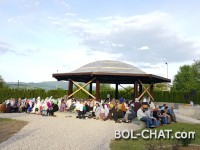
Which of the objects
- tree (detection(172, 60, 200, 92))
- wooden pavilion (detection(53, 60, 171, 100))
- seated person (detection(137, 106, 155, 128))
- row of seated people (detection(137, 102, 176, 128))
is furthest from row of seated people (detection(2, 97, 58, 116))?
tree (detection(172, 60, 200, 92))

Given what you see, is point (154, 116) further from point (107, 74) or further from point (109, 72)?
point (109, 72)

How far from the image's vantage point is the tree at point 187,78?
71.6m

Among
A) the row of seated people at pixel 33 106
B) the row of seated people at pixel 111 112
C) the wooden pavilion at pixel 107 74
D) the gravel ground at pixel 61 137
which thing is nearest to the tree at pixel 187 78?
the wooden pavilion at pixel 107 74

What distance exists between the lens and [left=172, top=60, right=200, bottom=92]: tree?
7159 centimetres

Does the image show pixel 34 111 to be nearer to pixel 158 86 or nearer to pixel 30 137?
pixel 30 137

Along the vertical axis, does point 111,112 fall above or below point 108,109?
below

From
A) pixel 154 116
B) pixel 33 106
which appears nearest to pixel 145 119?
pixel 154 116

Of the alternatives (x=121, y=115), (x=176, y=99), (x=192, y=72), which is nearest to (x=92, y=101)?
(x=121, y=115)

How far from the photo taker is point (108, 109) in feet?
70.3

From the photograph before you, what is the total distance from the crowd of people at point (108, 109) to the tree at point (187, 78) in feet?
161

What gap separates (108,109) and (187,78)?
191 feet

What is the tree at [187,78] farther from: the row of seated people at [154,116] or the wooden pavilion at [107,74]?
the row of seated people at [154,116]

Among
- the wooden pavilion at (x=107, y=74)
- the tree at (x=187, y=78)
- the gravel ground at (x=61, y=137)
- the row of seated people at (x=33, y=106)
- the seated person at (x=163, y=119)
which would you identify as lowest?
the gravel ground at (x=61, y=137)

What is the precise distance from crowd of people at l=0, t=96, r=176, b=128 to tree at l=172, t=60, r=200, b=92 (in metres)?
49.1
